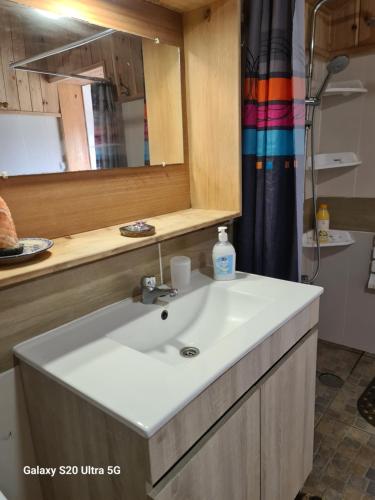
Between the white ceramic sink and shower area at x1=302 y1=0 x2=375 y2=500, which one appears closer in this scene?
the white ceramic sink

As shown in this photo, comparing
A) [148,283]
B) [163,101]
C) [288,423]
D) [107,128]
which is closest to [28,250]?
[148,283]

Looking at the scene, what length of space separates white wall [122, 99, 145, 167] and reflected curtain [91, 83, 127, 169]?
0.08 feet

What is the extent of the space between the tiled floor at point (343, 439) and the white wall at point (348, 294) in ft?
0.54

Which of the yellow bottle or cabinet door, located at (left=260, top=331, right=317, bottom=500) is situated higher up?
the yellow bottle

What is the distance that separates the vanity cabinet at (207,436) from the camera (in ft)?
2.48

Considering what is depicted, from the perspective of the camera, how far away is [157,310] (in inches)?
47.3

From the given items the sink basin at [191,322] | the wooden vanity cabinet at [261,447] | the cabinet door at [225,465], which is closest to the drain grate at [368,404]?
the wooden vanity cabinet at [261,447]

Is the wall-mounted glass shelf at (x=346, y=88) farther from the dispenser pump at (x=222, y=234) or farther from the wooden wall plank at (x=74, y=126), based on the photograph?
the wooden wall plank at (x=74, y=126)

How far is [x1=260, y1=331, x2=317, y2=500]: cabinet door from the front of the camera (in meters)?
1.10

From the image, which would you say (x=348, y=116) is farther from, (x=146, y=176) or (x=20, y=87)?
(x=20, y=87)

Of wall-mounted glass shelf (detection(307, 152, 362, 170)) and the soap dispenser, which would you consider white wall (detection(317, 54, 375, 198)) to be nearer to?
wall-mounted glass shelf (detection(307, 152, 362, 170))

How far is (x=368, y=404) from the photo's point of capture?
1.93 metres

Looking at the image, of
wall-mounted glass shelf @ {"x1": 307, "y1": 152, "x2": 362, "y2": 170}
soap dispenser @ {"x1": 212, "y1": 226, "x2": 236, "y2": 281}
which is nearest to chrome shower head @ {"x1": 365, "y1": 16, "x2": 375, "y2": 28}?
wall-mounted glass shelf @ {"x1": 307, "y1": 152, "x2": 362, "y2": 170}

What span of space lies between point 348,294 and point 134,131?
1768 mm
